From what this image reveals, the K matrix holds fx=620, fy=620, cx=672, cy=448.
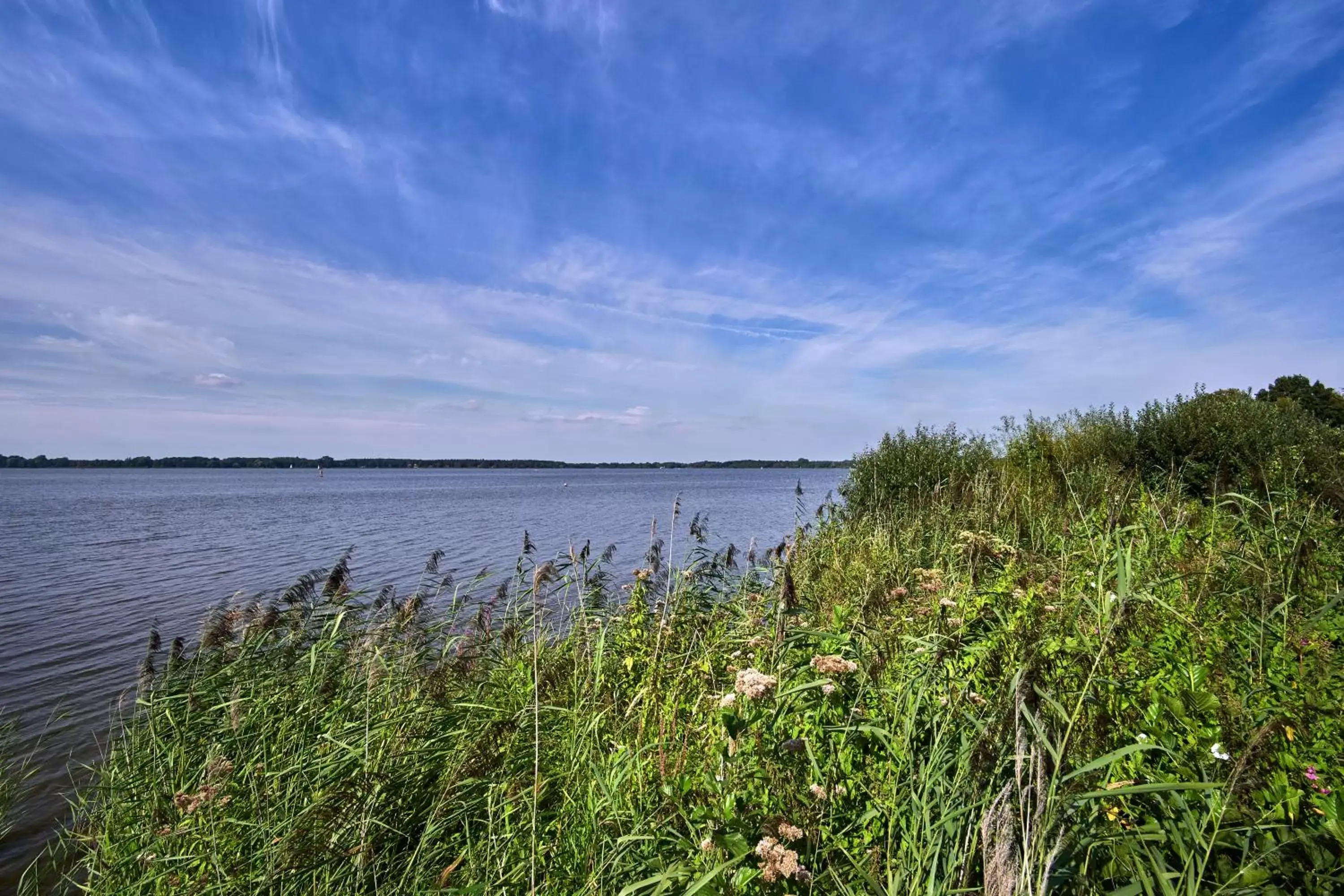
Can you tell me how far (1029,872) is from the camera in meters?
1.51

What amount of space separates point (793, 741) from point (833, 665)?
35cm

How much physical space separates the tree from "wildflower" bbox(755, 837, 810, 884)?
47670 mm

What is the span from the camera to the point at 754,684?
2.27m

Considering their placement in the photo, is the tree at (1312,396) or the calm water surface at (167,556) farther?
the tree at (1312,396)

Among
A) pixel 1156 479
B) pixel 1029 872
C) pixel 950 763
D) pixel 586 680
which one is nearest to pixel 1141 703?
pixel 950 763

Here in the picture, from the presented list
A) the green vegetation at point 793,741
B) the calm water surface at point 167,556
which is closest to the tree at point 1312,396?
the calm water surface at point 167,556

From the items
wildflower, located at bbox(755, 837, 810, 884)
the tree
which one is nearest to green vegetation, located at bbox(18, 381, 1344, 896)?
wildflower, located at bbox(755, 837, 810, 884)

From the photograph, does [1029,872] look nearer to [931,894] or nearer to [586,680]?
[931,894]

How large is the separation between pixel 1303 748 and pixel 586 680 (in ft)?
12.3

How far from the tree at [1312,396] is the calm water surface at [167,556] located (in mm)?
31398

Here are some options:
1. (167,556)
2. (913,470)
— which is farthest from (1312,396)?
(167,556)

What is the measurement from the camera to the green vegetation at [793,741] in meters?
2.10

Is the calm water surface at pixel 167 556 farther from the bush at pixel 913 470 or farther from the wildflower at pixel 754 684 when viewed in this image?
the wildflower at pixel 754 684

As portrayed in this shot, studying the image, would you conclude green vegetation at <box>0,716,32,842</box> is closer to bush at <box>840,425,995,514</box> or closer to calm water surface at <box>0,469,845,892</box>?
calm water surface at <box>0,469,845,892</box>
